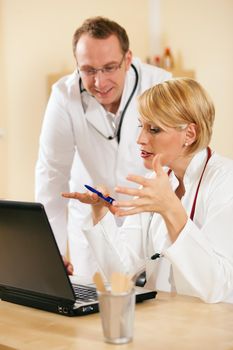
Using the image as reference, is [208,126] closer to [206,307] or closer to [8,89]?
[206,307]

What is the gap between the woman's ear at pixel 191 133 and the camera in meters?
1.97

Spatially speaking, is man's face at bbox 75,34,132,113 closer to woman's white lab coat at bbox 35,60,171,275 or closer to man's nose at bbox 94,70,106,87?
man's nose at bbox 94,70,106,87

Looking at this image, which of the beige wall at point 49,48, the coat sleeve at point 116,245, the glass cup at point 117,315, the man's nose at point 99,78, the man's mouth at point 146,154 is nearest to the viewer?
the glass cup at point 117,315

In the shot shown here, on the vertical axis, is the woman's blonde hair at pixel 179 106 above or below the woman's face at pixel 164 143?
above

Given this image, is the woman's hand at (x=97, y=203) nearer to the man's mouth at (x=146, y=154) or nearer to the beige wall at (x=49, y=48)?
the man's mouth at (x=146, y=154)

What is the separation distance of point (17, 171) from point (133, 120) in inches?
91.7

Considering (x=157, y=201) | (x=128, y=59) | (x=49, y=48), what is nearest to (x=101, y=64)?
(x=128, y=59)

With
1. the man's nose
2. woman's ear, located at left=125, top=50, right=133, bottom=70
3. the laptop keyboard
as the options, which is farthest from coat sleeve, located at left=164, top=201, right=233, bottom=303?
woman's ear, located at left=125, top=50, right=133, bottom=70

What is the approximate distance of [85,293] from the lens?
1.66 meters

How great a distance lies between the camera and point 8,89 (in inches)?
193

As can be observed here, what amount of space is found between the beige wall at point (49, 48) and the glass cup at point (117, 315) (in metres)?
3.28

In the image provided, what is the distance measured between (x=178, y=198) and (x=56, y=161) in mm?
1194

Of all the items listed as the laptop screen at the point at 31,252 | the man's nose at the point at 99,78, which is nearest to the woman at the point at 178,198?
the laptop screen at the point at 31,252

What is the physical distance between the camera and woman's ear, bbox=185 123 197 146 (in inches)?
77.5
